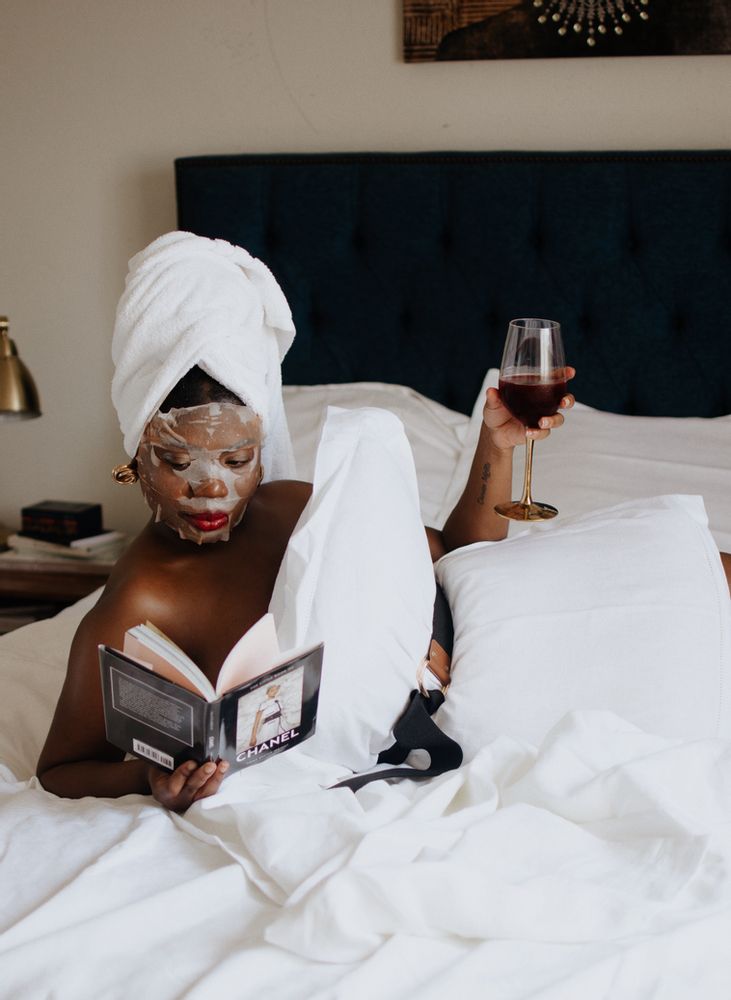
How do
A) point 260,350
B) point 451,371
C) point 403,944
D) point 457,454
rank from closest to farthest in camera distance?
point 403,944
point 260,350
point 457,454
point 451,371

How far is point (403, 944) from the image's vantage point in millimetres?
910

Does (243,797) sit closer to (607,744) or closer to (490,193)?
(607,744)

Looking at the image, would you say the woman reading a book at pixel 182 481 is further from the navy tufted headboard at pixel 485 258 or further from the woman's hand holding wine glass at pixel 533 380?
the navy tufted headboard at pixel 485 258

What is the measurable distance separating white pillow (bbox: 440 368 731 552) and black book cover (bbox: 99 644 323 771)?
0.94 metres

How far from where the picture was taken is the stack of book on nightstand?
2670 mm

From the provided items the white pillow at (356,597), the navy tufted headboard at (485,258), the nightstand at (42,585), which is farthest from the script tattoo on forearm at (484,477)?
the nightstand at (42,585)

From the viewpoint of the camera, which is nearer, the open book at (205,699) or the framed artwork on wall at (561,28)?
the open book at (205,699)

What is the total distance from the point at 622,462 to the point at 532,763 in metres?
1.08

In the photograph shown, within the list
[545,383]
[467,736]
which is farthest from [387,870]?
[545,383]

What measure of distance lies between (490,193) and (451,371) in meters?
0.43

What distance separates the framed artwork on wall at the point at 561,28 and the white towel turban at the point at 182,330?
1.26 m

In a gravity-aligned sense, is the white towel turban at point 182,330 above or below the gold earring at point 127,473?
above

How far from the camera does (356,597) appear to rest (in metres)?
1.31

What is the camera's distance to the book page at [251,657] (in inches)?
42.5
